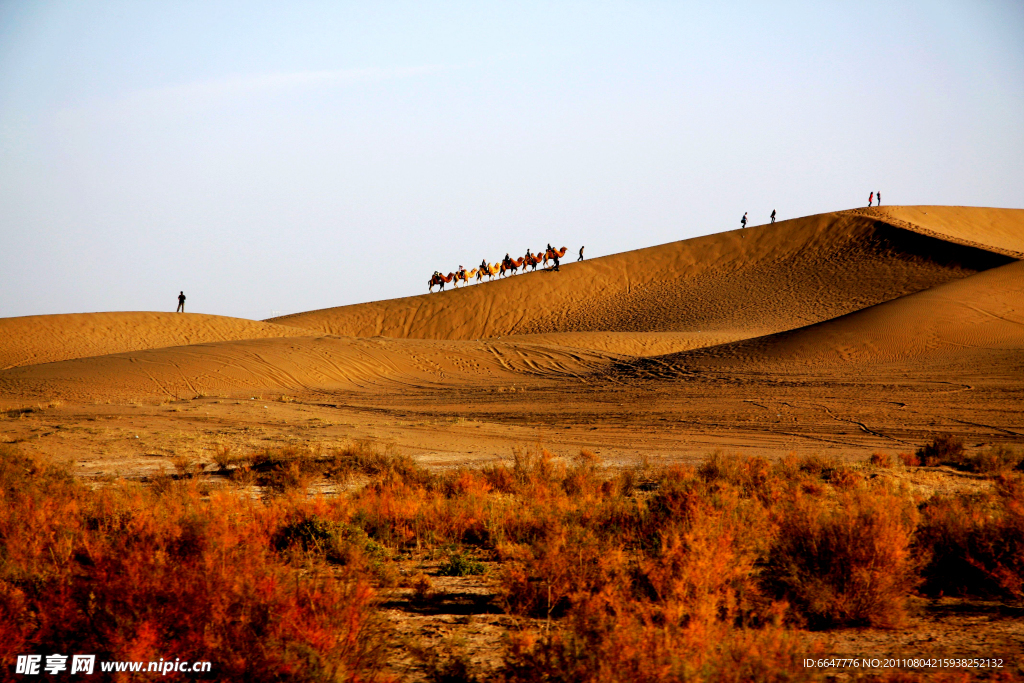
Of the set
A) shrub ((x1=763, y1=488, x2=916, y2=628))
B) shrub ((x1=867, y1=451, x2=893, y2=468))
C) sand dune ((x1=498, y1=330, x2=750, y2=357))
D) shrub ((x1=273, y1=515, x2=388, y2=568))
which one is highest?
sand dune ((x1=498, y1=330, x2=750, y2=357))

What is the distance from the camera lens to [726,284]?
69.6m

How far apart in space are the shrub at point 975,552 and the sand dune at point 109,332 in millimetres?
47132

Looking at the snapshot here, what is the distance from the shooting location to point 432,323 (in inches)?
2726

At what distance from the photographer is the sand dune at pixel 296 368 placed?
32.8m

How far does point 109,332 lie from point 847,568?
55.3 metres

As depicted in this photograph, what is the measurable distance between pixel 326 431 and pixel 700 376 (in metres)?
17.0

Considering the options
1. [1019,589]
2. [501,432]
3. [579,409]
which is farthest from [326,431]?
[1019,589]

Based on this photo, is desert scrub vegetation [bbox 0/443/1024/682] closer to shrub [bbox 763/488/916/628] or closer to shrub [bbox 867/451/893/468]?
shrub [bbox 763/488/916/628]

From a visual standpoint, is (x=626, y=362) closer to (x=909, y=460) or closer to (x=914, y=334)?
(x=914, y=334)

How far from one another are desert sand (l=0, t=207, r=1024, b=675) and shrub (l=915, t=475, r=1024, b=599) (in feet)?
3.27

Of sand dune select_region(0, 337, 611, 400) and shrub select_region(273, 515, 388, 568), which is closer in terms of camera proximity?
shrub select_region(273, 515, 388, 568)

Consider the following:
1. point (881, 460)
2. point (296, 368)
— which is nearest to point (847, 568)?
point (881, 460)

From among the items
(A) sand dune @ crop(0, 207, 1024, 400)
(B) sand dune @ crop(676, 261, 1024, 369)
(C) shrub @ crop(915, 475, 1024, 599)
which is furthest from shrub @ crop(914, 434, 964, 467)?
(A) sand dune @ crop(0, 207, 1024, 400)

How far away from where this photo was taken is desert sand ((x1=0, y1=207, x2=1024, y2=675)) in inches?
734
